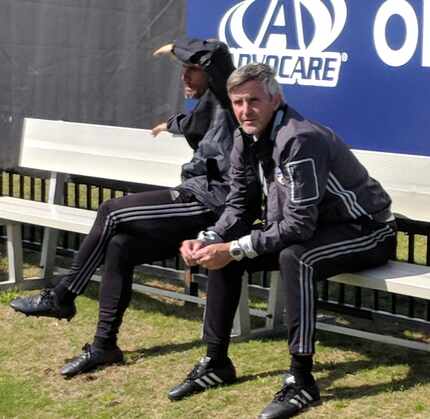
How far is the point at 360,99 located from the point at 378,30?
1.57 ft

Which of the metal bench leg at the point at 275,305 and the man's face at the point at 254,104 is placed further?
the metal bench leg at the point at 275,305

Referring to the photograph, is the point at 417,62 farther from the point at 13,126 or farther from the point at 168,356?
the point at 13,126

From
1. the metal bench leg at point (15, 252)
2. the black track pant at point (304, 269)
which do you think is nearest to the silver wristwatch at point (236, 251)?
the black track pant at point (304, 269)

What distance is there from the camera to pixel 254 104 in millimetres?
4113

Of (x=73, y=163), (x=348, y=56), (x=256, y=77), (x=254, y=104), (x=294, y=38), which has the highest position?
(x=294, y=38)

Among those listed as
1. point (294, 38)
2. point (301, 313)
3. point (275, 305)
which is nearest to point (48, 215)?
point (275, 305)

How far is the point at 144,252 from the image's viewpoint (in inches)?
187

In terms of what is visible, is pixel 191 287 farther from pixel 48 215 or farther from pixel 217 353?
pixel 217 353

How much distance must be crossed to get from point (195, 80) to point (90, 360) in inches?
53.8

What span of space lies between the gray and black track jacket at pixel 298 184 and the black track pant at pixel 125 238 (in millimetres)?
419

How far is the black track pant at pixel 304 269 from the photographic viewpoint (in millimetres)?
3947

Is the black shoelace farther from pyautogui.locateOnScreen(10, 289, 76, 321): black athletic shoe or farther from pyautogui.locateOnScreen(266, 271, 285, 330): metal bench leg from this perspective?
pyautogui.locateOnScreen(10, 289, 76, 321): black athletic shoe

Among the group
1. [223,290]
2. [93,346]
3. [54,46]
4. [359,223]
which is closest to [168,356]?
[93,346]

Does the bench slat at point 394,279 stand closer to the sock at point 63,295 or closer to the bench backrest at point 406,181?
the bench backrest at point 406,181
